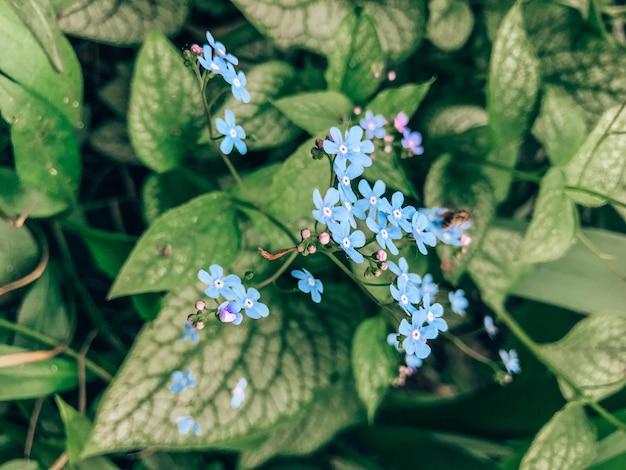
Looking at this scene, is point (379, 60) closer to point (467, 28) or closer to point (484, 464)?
point (467, 28)

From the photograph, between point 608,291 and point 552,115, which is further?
point 608,291

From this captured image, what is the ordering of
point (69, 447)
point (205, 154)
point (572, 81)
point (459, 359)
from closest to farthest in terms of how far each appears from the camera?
1. point (69, 447)
2. point (205, 154)
3. point (572, 81)
4. point (459, 359)

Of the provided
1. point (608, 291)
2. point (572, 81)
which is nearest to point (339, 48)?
point (572, 81)

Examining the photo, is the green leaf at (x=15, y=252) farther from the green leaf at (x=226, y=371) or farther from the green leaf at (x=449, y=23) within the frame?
the green leaf at (x=449, y=23)

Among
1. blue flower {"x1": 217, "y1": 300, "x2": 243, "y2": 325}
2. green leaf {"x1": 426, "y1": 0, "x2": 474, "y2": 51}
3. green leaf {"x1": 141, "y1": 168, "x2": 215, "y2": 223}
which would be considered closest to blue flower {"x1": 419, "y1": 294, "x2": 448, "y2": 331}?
blue flower {"x1": 217, "y1": 300, "x2": 243, "y2": 325}

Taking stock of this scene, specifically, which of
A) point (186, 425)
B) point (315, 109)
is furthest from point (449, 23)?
point (186, 425)

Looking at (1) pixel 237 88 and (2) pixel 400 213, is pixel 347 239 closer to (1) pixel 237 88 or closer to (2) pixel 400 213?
(2) pixel 400 213
